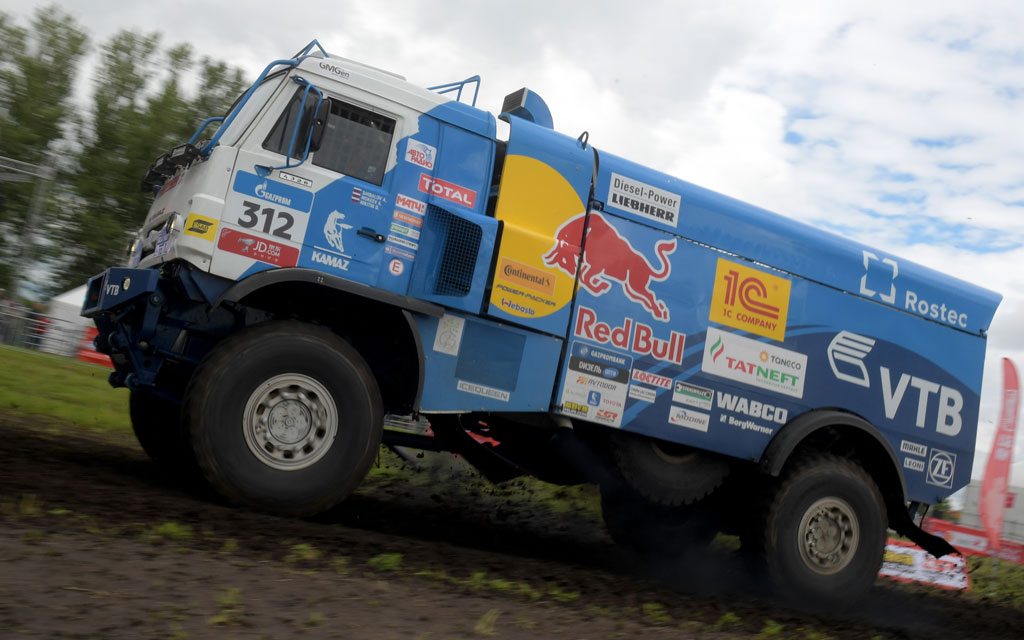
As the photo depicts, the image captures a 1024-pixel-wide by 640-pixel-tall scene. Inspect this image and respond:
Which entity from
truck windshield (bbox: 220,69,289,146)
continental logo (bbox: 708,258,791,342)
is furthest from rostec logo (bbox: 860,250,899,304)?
truck windshield (bbox: 220,69,289,146)

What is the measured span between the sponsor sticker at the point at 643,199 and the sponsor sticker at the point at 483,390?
180 centimetres

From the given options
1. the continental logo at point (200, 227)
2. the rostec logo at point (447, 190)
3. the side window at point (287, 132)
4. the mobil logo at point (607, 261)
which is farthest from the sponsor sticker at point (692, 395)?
the continental logo at point (200, 227)

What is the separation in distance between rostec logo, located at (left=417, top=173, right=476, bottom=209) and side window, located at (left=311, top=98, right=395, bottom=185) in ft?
1.07

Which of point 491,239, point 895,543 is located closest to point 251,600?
point 491,239

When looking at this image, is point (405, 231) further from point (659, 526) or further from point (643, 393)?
point (659, 526)

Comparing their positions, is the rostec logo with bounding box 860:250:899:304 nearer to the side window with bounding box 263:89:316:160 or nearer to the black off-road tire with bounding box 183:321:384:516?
the black off-road tire with bounding box 183:321:384:516

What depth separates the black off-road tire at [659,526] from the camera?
26.8ft

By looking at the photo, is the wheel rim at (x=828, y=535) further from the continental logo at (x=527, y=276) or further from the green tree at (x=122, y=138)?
the green tree at (x=122, y=138)

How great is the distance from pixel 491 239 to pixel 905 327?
14.5ft

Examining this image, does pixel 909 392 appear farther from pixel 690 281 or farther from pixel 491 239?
pixel 491 239

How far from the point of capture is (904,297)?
7980mm

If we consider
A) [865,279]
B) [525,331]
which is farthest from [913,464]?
[525,331]

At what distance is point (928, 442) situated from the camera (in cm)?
800

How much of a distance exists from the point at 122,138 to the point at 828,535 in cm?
3039
